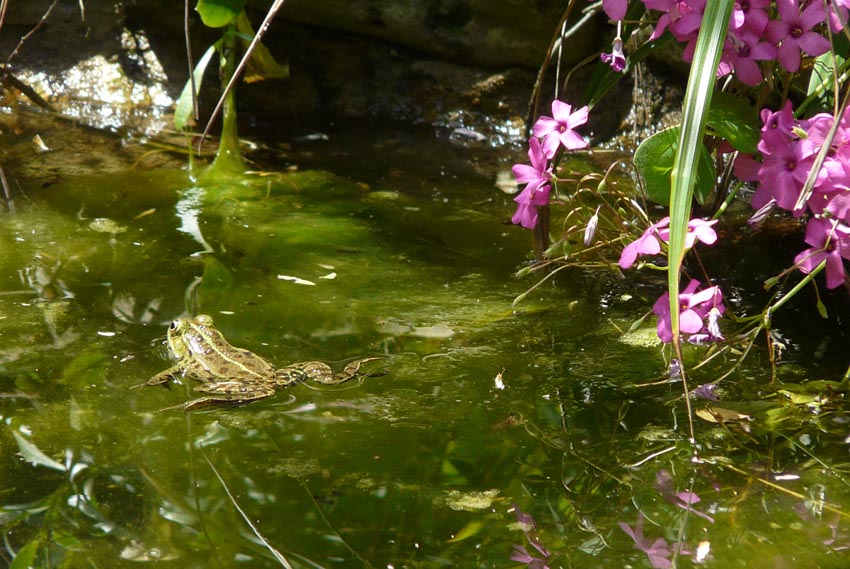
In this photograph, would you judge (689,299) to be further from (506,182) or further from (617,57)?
(506,182)

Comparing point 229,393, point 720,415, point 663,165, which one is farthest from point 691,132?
point 229,393

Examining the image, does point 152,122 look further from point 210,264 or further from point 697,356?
point 697,356

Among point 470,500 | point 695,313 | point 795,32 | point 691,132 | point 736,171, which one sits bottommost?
point 470,500

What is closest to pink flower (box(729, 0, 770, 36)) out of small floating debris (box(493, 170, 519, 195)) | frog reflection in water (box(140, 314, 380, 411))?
frog reflection in water (box(140, 314, 380, 411))

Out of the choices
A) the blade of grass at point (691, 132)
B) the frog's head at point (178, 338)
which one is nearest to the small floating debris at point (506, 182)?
the frog's head at point (178, 338)

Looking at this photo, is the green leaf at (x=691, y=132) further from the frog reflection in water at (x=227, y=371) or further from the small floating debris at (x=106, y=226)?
the small floating debris at (x=106, y=226)

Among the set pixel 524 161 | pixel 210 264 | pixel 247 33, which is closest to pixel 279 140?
pixel 247 33
